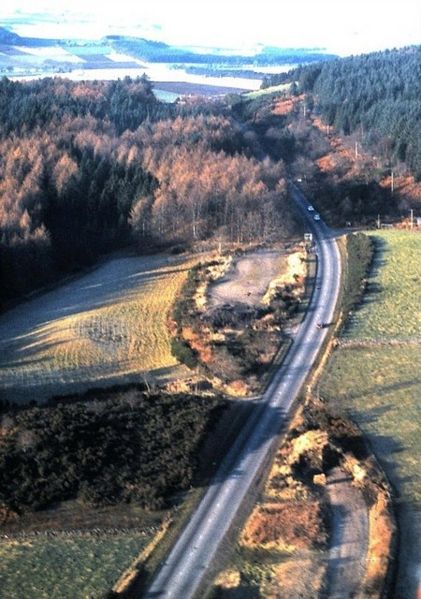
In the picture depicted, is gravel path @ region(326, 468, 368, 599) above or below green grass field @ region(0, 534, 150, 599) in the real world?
above

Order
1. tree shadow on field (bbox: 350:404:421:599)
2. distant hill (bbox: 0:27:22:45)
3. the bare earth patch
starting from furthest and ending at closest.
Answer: distant hill (bbox: 0:27:22:45)
the bare earth patch
tree shadow on field (bbox: 350:404:421:599)

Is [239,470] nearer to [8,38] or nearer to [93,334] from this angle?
[93,334]

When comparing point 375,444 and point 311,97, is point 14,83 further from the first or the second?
point 375,444

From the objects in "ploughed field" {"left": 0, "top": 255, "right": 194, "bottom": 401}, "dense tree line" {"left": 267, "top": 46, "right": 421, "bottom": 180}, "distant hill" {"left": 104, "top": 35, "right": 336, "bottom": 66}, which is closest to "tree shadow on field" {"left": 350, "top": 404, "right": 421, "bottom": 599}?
"ploughed field" {"left": 0, "top": 255, "right": 194, "bottom": 401}

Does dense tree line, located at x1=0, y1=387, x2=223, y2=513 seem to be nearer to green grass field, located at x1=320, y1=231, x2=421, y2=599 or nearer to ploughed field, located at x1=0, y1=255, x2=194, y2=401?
ploughed field, located at x1=0, y1=255, x2=194, y2=401

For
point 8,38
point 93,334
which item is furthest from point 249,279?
point 8,38

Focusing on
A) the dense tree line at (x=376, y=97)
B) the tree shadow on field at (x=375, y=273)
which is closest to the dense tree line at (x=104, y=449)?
the tree shadow on field at (x=375, y=273)
